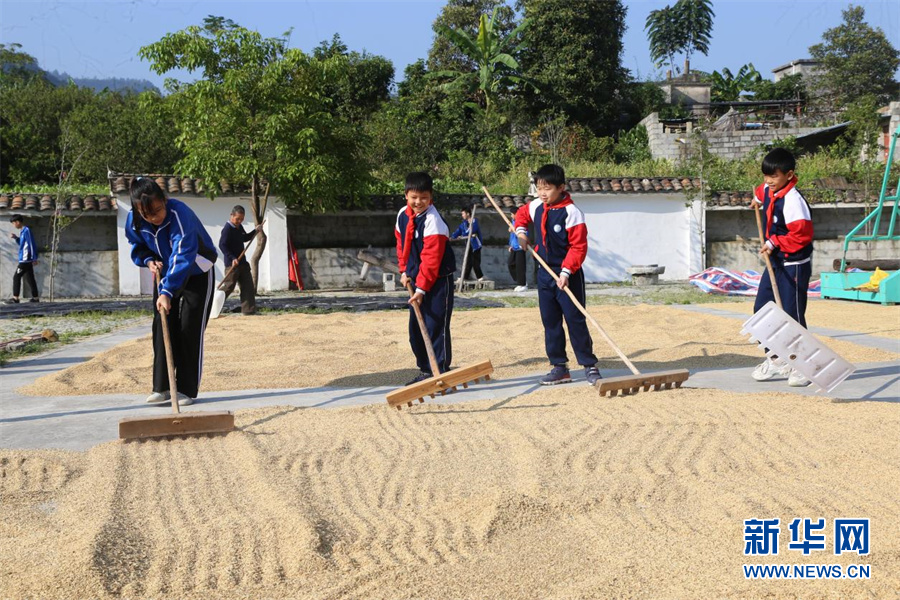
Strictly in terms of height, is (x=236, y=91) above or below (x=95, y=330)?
above

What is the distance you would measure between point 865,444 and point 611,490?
1682 mm

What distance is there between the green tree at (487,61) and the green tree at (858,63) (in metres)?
16.5

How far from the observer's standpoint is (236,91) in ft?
60.4

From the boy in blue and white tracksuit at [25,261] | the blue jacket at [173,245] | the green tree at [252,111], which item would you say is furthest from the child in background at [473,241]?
the blue jacket at [173,245]

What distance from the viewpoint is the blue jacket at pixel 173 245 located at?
603 cm

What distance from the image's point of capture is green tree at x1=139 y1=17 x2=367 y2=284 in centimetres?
1834

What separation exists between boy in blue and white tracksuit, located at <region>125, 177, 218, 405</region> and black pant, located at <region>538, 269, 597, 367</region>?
2.62m

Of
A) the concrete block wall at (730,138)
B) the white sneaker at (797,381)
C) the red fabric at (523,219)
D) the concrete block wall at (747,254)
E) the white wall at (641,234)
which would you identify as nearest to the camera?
the white sneaker at (797,381)

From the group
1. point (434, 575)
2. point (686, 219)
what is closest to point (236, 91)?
point (686, 219)

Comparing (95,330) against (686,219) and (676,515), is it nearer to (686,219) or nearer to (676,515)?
(676,515)

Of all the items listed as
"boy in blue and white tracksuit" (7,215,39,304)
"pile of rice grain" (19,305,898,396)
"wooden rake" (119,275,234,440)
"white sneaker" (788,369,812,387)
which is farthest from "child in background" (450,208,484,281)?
"wooden rake" (119,275,234,440)

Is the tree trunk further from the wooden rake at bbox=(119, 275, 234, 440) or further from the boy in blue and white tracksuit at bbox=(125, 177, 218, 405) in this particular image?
the wooden rake at bbox=(119, 275, 234, 440)

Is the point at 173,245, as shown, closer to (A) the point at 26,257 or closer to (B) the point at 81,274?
(A) the point at 26,257

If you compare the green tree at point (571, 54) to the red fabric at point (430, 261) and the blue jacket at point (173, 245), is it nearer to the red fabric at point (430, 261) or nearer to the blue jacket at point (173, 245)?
the red fabric at point (430, 261)
